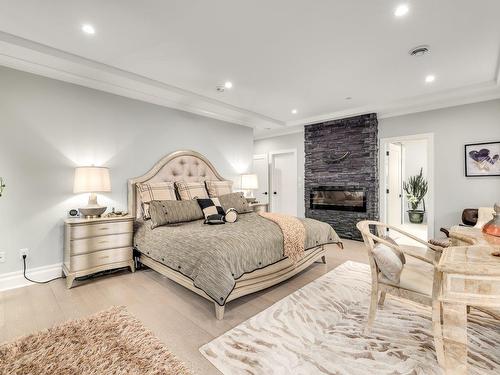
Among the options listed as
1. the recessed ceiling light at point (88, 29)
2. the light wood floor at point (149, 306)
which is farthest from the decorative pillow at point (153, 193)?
the recessed ceiling light at point (88, 29)

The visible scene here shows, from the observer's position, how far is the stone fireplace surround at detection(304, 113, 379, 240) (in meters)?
4.87

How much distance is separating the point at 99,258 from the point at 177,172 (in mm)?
1737

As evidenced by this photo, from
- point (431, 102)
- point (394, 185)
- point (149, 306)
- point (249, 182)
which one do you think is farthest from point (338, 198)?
point (149, 306)

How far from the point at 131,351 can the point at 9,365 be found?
0.74 metres

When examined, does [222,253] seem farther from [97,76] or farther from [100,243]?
[97,76]

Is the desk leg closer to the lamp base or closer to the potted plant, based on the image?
the lamp base

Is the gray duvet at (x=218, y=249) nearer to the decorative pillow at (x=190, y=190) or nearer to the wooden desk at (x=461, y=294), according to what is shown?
the decorative pillow at (x=190, y=190)

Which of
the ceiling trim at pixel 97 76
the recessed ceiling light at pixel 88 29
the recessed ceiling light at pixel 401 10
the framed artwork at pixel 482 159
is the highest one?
the recessed ceiling light at pixel 401 10

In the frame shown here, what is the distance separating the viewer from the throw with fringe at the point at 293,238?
9.02 feet

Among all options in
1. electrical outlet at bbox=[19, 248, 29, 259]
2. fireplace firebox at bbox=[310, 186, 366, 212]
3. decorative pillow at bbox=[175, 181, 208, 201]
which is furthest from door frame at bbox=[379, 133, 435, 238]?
electrical outlet at bbox=[19, 248, 29, 259]

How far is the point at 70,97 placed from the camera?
3.20 m

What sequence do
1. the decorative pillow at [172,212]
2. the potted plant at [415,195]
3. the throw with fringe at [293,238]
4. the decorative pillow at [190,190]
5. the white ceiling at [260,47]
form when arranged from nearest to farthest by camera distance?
the white ceiling at [260,47], the throw with fringe at [293,238], the decorative pillow at [172,212], the decorative pillow at [190,190], the potted plant at [415,195]

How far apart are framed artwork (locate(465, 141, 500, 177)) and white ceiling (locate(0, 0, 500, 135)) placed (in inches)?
30.8

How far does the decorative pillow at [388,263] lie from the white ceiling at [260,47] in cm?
195
